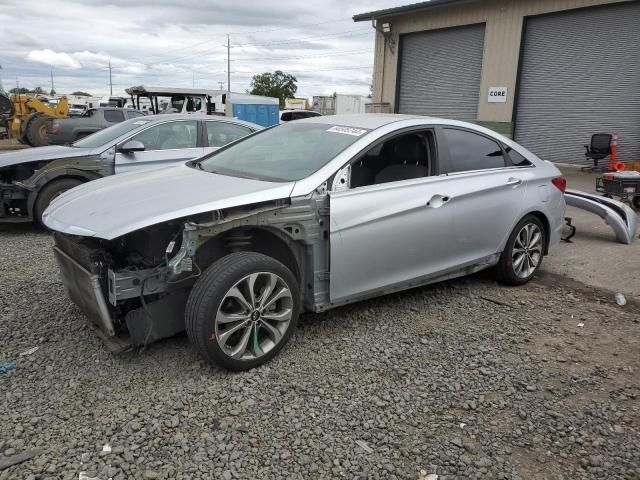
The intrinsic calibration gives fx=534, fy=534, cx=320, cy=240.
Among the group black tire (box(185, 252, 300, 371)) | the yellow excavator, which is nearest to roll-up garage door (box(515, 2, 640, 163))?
black tire (box(185, 252, 300, 371))

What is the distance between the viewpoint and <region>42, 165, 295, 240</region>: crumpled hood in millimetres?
3045

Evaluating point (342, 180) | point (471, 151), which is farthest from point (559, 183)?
point (342, 180)

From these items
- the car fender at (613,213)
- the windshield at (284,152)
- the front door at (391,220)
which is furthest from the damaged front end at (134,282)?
the car fender at (613,213)

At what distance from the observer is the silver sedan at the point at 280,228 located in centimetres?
313

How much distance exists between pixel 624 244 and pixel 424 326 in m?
3.94

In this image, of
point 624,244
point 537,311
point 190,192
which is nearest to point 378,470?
point 190,192

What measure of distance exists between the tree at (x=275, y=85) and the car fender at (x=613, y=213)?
212 feet

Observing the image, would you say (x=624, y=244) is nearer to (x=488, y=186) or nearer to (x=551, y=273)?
(x=551, y=273)

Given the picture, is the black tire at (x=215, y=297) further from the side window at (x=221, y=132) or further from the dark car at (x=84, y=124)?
the dark car at (x=84, y=124)

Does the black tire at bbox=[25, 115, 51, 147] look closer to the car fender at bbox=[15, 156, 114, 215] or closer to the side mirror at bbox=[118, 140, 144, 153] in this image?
the car fender at bbox=[15, 156, 114, 215]

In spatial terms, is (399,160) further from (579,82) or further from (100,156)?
(579,82)

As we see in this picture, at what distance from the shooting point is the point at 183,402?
299 centimetres

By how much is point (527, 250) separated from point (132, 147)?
4.62 metres

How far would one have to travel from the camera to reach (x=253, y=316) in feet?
10.7
